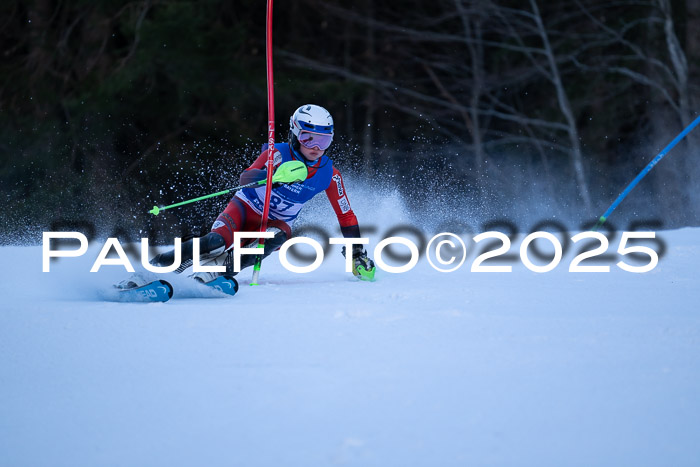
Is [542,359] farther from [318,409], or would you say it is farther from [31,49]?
[31,49]

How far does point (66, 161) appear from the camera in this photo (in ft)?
52.9

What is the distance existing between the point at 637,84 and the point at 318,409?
16.3 meters

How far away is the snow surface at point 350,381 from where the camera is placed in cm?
237

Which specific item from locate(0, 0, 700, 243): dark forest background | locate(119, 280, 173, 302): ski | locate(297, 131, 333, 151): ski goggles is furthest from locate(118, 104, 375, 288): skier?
locate(0, 0, 700, 243): dark forest background

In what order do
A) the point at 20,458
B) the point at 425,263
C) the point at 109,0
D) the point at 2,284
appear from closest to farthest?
the point at 20,458 → the point at 2,284 → the point at 425,263 → the point at 109,0

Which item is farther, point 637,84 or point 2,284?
point 637,84

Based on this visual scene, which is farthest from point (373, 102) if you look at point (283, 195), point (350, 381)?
point (350, 381)

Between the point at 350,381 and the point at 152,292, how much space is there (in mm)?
1921

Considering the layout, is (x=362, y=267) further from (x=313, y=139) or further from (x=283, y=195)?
(x=313, y=139)

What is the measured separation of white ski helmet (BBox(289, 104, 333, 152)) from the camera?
5281 mm

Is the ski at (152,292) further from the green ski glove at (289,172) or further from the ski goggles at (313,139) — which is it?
the ski goggles at (313,139)

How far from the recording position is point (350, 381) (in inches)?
112

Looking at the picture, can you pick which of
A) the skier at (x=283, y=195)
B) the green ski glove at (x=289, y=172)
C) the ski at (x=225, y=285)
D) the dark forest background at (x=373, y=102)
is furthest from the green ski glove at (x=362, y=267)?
the dark forest background at (x=373, y=102)

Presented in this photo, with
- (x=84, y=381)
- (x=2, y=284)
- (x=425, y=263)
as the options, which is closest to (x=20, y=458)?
(x=84, y=381)
